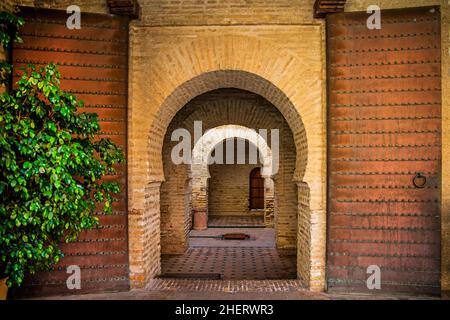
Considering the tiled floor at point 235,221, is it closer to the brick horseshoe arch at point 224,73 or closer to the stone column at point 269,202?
the stone column at point 269,202

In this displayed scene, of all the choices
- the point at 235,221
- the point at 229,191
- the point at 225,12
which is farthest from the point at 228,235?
the point at 225,12

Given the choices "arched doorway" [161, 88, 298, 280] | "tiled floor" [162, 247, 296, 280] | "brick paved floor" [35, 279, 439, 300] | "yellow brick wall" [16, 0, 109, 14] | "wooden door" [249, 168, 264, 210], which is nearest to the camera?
"brick paved floor" [35, 279, 439, 300]

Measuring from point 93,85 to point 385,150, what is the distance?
4471mm

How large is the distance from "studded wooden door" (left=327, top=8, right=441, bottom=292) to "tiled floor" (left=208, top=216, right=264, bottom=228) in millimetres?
9771

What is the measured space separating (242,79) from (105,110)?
227 centimetres

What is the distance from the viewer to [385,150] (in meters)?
5.66

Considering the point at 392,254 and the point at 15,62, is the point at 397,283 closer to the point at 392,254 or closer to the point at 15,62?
the point at 392,254

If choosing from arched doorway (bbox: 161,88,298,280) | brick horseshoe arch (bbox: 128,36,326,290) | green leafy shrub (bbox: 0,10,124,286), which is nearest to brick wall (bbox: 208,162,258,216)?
arched doorway (bbox: 161,88,298,280)

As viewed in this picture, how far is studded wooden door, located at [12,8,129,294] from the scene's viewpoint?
5.60 meters

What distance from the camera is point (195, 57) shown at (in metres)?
5.94

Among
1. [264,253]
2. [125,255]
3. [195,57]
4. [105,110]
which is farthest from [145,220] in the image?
[264,253]

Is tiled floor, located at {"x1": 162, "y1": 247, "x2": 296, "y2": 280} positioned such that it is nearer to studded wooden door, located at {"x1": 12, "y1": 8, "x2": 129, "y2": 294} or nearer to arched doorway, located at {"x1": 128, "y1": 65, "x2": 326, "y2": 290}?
arched doorway, located at {"x1": 128, "y1": 65, "x2": 326, "y2": 290}

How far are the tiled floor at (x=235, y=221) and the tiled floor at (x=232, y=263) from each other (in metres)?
4.78

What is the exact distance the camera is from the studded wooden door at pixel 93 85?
560 centimetres
